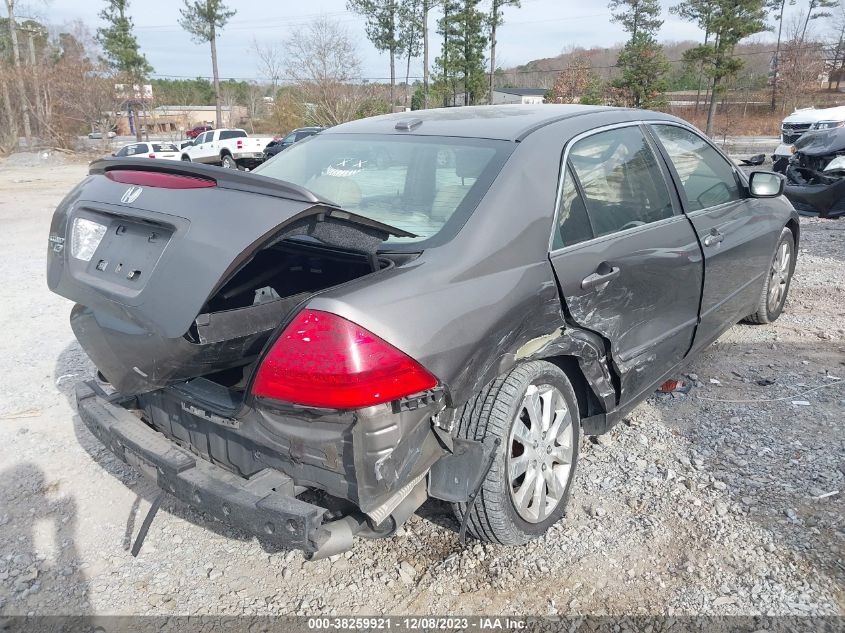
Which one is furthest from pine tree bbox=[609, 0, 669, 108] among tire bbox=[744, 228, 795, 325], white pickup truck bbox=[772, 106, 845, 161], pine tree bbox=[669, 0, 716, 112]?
tire bbox=[744, 228, 795, 325]

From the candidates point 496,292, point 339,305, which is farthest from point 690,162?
point 339,305

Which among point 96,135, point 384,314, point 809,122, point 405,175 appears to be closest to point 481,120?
point 405,175

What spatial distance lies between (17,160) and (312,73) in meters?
16.4

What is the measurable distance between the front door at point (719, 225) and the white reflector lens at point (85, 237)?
2.77 metres

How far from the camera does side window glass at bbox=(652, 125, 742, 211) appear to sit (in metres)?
3.50

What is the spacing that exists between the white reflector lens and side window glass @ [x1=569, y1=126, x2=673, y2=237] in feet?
6.30

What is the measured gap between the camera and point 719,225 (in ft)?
12.0

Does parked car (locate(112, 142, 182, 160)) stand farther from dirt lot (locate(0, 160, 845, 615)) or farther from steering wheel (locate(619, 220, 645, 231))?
steering wheel (locate(619, 220, 645, 231))

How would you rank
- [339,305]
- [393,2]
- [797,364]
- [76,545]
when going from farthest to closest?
[393,2], [797,364], [76,545], [339,305]

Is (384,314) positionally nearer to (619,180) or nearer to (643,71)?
(619,180)

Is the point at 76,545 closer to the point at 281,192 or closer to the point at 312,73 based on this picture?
the point at 281,192

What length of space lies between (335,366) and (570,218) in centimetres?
130

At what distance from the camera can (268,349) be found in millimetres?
1929

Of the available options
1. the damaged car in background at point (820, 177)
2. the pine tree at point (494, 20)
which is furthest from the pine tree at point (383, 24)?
the damaged car in background at point (820, 177)
